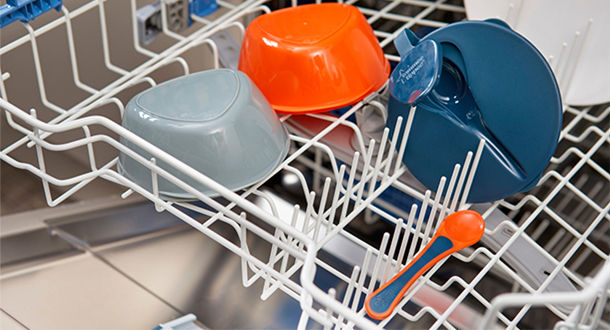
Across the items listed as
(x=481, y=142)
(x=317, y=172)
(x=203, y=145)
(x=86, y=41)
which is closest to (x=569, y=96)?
(x=481, y=142)

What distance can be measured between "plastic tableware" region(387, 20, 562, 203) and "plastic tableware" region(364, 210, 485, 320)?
117 mm

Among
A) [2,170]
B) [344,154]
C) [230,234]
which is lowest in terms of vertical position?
[230,234]

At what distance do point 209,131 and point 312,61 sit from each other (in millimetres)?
172

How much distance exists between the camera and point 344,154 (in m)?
0.80

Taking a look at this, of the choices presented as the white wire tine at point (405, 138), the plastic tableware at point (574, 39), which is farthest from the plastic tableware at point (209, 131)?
the plastic tableware at point (574, 39)

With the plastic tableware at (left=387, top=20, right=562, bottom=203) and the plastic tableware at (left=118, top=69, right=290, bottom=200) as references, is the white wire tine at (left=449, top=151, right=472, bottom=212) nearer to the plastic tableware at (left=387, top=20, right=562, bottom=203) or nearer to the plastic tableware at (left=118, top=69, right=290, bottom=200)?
the plastic tableware at (left=387, top=20, right=562, bottom=203)

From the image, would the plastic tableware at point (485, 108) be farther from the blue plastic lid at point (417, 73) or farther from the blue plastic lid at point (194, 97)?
the blue plastic lid at point (194, 97)

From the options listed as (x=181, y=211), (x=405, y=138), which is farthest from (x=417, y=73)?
(x=181, y=211)

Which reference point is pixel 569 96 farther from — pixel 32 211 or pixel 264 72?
pixel 32 211

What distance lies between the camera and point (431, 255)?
0.59m

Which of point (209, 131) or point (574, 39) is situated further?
point (574, 39)

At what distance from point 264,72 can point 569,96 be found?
1.40 ft

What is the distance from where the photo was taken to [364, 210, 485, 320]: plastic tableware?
0.57 meters

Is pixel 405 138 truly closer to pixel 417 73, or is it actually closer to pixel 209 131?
pixel 417 73
